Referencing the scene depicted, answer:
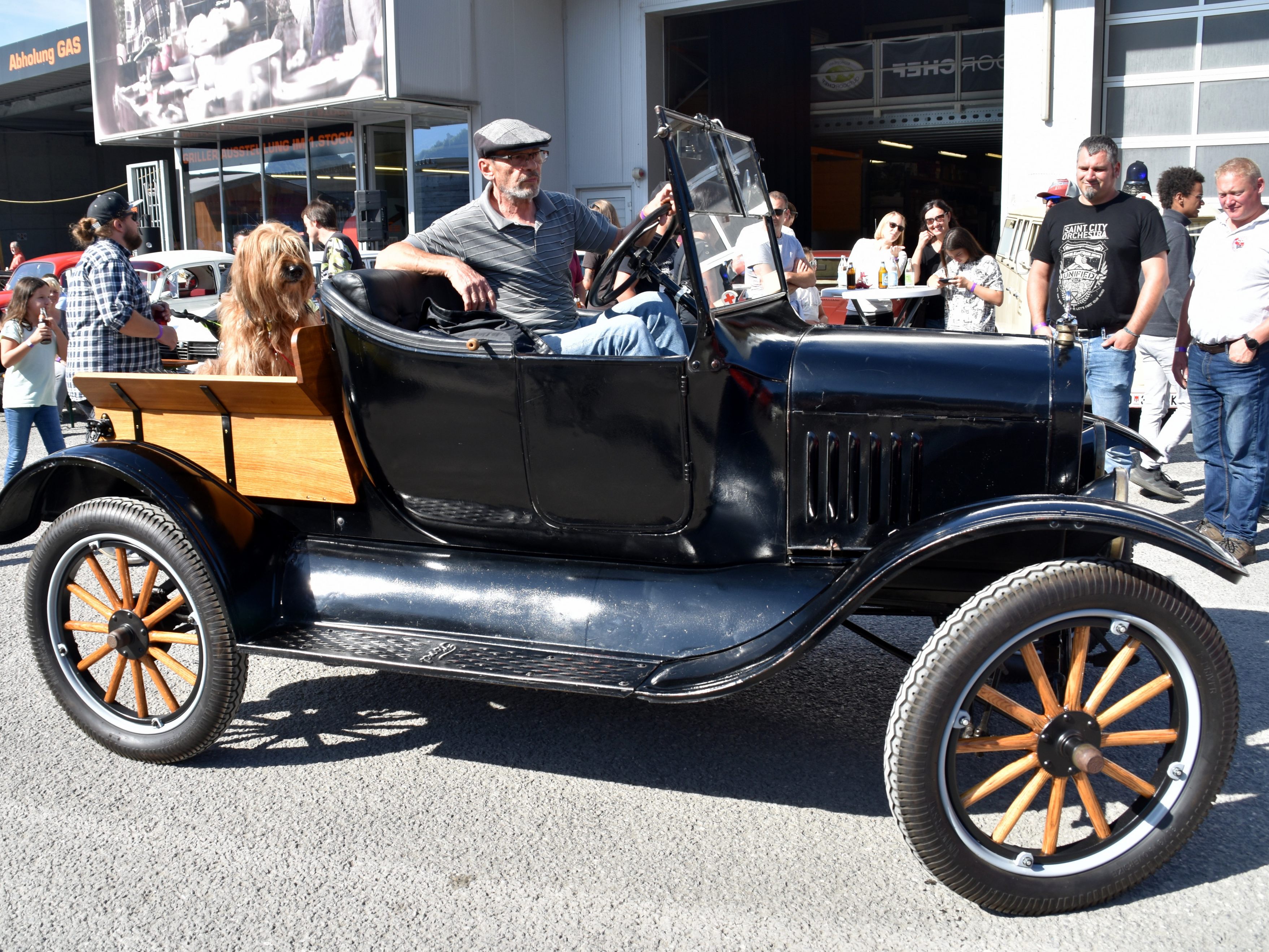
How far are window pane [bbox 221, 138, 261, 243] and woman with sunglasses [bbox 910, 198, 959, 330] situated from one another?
13.1 m

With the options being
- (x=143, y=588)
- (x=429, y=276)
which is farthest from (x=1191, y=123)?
(x=143, y=588)

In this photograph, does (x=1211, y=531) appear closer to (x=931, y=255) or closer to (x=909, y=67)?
(x=931, y=255)

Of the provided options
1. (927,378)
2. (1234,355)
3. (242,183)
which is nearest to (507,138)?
(927,378)

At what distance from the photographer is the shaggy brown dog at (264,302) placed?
Result: 11.3ft

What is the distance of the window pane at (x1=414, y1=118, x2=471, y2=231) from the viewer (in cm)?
1422

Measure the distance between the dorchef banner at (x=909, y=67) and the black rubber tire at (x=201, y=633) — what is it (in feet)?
41.5

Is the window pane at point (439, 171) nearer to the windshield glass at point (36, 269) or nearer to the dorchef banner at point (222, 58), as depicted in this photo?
the dorchef banner at point (222, 58)

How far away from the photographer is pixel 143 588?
2971mm

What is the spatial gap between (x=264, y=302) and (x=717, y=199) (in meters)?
1.56

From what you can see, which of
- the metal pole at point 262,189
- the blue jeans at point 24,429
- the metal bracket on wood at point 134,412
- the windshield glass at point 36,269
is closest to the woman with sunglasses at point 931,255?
the metal bracket on wood at point 134,412

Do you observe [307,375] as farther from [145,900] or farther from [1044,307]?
[1044,307]

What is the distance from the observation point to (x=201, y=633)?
9.38 ft

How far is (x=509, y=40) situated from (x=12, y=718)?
12.1 metres

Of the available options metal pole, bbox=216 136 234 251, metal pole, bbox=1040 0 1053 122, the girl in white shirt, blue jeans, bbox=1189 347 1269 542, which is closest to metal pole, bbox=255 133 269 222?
metal pole, bbox=216 136 234 251
